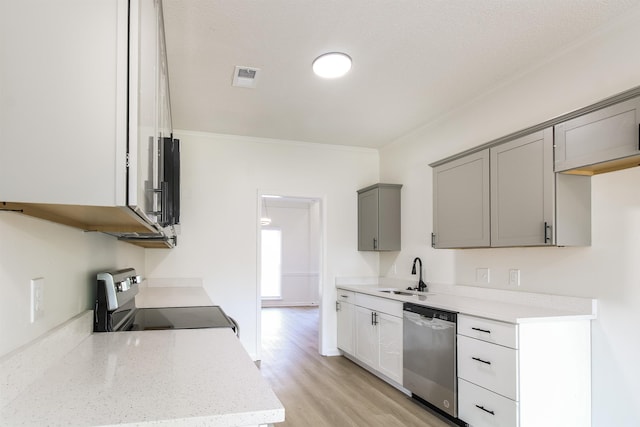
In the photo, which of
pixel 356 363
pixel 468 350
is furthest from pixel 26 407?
pixel 356 363

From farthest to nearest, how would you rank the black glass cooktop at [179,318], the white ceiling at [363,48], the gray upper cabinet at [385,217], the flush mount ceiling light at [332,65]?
the gray upper cabinet at [385,217] → the flush mount ceiling light at [332,65] → the white ceiling at [363,48] → the black glass cooktop at [179,318]

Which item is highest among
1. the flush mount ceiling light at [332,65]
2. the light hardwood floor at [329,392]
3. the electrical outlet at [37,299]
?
the flush mount ceiling light at [332,65]

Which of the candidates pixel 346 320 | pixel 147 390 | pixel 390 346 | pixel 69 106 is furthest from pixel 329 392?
pixel 69 106

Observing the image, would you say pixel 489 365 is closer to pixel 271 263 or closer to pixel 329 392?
pixel 329 392

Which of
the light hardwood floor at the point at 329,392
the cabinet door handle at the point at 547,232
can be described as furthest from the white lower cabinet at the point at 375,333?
the cabinet door handle at the point at 547,232

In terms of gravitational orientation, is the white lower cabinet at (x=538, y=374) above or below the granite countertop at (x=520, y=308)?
below

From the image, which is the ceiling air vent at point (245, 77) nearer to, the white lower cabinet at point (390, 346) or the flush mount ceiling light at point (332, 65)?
the flush mount ceiling light at point (332, 65)

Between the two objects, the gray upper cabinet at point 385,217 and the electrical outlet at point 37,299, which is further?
the gray upper cabinet at point 385,217

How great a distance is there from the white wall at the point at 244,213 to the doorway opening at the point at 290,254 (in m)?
4.75

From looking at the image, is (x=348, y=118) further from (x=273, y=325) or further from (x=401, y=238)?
(x=273, y=325)

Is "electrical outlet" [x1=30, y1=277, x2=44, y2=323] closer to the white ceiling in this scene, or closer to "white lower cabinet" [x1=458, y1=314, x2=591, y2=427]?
the white ceiling

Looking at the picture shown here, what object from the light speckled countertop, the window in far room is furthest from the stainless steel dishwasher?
the window in far room

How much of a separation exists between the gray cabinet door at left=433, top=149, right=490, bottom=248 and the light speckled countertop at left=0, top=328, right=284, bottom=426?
2.29m

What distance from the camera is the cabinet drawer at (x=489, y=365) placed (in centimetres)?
253
